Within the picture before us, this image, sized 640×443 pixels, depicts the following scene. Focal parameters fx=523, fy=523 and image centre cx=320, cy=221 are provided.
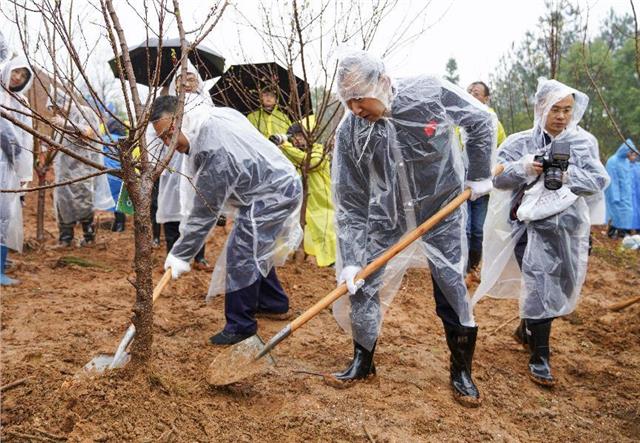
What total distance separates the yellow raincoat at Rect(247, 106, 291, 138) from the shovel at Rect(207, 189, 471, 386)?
281 centimetres

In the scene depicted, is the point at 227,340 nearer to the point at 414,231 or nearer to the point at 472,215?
the point at 414,231

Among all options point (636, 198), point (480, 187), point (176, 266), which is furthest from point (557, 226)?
point (636, 198)

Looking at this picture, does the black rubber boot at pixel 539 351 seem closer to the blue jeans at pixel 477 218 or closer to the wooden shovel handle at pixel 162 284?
the blue jeans at pixel 477 218

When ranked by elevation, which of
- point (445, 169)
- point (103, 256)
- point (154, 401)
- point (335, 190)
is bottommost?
point (103, 256)

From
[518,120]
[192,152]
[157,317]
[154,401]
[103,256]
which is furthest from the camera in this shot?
[518,120]

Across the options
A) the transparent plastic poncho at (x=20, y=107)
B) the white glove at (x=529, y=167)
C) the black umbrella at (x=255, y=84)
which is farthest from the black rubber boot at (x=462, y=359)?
the transparent plastic poncho at (x=20, y=107)

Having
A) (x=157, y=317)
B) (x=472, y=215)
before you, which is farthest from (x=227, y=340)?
→ (x=472, y=215)

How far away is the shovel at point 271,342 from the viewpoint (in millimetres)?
2609

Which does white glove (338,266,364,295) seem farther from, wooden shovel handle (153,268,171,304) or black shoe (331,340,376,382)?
wooden shovel handle (153,268,171,304)

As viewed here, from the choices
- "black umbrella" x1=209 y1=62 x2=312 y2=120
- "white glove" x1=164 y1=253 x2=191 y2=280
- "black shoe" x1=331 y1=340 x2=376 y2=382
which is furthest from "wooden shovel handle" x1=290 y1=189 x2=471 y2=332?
"black umbrella" x1=209 y1=62 x2=312 y2=120

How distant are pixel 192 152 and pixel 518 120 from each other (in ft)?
37.8

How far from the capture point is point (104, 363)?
2516 mm

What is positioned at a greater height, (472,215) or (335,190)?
(335,190)

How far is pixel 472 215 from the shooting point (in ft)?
16.8
